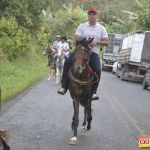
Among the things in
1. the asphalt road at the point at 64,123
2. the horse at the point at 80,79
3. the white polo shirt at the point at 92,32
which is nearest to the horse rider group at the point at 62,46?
the asphalt road at the point at 64,123

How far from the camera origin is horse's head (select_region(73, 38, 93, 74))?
400 inches

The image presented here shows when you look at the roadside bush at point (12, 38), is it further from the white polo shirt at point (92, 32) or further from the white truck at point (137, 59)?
the white polo shirt at point (92, 32)

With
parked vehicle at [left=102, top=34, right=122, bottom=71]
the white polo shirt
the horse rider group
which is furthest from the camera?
parked vehicle at [left=102, top=34, right=122, bottom=71]

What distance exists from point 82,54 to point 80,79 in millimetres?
603

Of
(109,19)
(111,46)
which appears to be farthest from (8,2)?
(109,19)

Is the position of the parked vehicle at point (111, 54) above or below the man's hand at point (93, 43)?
below

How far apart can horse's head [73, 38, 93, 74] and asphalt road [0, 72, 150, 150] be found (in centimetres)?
146

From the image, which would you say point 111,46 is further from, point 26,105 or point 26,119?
point 26,119

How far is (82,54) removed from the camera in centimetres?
1018

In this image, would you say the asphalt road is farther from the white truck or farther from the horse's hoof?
the white truck

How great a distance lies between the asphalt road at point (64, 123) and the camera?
9.94 meters

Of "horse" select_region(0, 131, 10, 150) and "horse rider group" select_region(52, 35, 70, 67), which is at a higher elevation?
"horse" select_region(0, 131, 10, 150)

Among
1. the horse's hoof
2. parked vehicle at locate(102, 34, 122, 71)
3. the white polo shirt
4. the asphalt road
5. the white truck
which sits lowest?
parked vehicle at locate(102, 34, 122, 71)

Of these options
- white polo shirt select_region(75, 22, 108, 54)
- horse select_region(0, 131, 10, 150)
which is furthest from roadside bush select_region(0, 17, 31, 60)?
horse select_region(0, 131, 10, 150)
